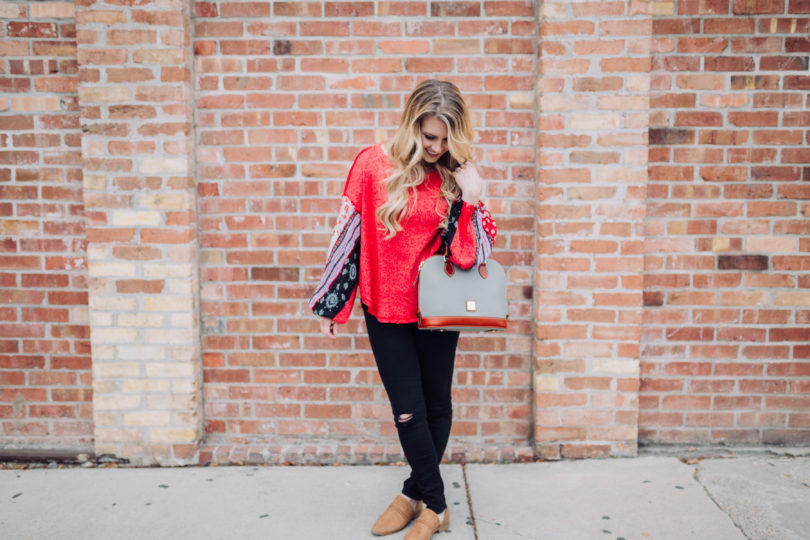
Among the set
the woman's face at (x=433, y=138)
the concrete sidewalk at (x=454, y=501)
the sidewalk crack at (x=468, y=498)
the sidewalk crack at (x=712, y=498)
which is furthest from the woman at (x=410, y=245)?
the sidewalk crack at (x=712, y=498)

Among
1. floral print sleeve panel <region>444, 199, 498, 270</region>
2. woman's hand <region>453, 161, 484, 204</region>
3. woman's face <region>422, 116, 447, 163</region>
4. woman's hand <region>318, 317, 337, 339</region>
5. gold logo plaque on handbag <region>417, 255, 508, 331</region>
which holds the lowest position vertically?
woman's hand <region>318, 317, 337, 339</region>

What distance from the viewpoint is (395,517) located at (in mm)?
2576

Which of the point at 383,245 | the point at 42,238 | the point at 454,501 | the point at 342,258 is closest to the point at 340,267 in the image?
the point at 342,258

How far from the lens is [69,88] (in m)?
3.15

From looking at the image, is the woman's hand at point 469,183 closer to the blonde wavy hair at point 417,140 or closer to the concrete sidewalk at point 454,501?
the blonde wavy hair at point 417,140

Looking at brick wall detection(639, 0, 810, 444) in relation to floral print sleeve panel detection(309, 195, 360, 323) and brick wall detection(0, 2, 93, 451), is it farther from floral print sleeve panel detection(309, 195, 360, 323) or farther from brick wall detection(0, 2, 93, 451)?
brick wall detection(0, 2, 93, 451)

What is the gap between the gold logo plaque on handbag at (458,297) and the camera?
2.27 m

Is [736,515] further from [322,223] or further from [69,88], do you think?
[69,88]

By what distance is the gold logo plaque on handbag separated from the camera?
2.27 metres

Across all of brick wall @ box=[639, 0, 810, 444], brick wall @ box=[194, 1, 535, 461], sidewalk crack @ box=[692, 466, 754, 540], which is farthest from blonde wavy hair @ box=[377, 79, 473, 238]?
sidewalk crack @ box=[692, 466, 754, 540]

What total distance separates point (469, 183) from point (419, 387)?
84cm

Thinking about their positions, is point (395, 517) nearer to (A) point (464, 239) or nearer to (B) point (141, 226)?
(A) point (464, 239)

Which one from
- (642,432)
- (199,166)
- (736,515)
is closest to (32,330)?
(199,166)

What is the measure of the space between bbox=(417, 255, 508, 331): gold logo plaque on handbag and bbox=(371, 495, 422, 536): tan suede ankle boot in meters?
0.88
